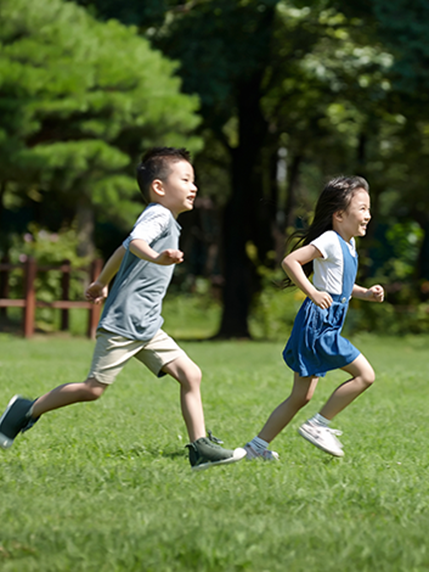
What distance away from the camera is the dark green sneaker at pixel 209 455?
477 centimetres

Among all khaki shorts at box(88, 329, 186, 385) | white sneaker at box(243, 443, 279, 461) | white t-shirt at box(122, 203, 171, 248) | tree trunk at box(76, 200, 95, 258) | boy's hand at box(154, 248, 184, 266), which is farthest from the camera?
tree trunk at box(76, 200, 95, 258)

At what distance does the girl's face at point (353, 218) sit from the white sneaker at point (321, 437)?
3.55ft

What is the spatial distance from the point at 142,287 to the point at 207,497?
1.22 meters

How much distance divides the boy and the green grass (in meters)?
0.20

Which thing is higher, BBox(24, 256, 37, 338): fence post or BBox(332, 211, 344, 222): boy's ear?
BBox(332, 211, 344, 222): boy's ear

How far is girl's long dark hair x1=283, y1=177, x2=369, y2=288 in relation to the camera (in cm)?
520

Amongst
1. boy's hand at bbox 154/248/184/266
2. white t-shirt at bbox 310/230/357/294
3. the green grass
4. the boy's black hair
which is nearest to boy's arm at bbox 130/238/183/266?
boy's hand at bbox 154/248/184/266

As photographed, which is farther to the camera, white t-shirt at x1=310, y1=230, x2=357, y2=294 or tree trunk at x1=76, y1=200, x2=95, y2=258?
tree trunk at x1=76, y1=200, x2=95, y2=258

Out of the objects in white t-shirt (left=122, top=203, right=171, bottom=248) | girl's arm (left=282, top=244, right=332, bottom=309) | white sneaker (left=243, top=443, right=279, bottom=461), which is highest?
white t-shirt (left=122, top=203, right=171, bottom=248)

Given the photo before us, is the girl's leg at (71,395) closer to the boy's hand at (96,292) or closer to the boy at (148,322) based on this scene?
the boy at (148,322)

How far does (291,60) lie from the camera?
853 inches

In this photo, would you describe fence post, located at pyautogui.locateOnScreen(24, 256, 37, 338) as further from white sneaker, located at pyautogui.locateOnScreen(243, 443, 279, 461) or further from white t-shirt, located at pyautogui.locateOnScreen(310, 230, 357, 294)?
white t-shirt, located at pyautogui.locateOnScreen(310, 230, 357, 294)

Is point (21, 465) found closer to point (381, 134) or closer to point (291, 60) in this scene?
point (291, 60)

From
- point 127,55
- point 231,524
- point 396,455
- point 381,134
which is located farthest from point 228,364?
point 381,134
